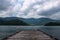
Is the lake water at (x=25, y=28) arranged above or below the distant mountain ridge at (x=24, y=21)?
below

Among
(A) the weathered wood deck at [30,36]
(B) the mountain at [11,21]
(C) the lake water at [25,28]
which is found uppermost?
(B) the mountain at [11,21]

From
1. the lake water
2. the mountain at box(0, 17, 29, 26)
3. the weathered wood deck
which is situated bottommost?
the weathered wood deck

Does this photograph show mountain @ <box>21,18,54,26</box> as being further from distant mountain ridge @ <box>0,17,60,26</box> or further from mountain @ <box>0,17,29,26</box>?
mountain @ <box>0,17,29,26</box>

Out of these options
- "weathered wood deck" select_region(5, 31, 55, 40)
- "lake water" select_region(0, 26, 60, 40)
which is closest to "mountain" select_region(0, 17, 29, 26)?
"lake water" select_region(0, 26, 60, 40)

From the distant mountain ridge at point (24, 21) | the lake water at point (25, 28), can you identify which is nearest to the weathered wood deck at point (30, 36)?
the lake water at point (25, 28)

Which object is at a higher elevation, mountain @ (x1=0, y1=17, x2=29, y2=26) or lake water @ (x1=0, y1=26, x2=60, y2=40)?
mountain @ (x1=0, y1=17, x2=29, y2=26)

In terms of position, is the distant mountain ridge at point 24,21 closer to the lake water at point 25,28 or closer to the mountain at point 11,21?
the mountain at point 11,21

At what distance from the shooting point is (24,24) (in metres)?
4.35

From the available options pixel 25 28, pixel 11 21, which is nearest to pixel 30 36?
pixel 25 28

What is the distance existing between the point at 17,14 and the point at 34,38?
1065 millimetres

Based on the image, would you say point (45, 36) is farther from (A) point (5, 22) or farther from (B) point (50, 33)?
(A) point (5, 22)

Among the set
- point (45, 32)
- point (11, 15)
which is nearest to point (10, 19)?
point (11, 15)

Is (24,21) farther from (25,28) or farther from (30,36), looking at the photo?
(30,36)

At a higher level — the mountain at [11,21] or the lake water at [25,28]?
the mountain at [11,21]
